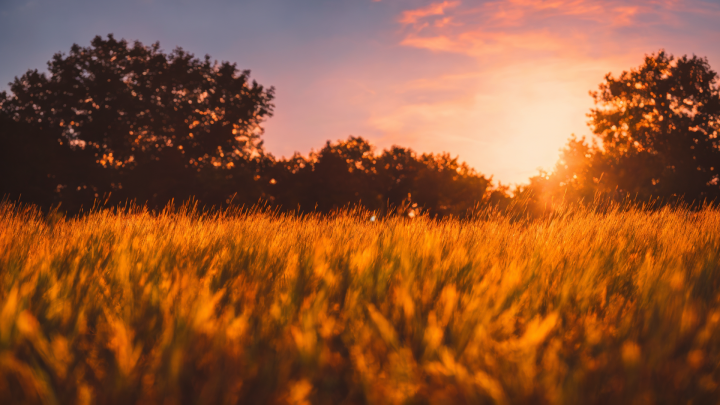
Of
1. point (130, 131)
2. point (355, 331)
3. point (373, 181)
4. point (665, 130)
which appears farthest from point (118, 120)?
point (665, 130)

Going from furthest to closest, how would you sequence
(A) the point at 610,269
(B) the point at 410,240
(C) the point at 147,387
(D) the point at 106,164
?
(D) the point at 106,164, (B) the point at 410,240, (A) the point at 610,269, (C) the point at 147,387

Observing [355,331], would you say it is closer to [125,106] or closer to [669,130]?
[125,106]

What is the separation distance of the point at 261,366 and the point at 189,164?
91.7 ft

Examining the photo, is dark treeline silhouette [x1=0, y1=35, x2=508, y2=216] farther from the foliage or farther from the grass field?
the grass field

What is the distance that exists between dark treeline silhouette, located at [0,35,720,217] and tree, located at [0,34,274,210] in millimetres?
70

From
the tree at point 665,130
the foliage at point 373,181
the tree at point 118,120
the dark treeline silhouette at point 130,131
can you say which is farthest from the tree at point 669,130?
the tree at point 118,120

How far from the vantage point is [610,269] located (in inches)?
123

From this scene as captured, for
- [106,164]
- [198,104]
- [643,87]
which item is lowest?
[106,164]

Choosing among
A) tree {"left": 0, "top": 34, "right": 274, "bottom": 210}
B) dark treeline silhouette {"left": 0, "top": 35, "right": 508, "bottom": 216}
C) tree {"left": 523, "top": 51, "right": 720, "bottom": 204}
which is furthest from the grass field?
tree {"left": 523, "top": 51, "right": 720, "bottom": 204}

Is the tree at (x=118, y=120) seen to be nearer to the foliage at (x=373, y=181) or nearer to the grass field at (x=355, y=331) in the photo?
the foliage at (x=373, y=181)

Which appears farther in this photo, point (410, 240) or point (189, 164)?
point (189, 164)

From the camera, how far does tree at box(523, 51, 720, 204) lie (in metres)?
30.2

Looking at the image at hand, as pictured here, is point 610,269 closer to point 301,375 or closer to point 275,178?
point 301,375

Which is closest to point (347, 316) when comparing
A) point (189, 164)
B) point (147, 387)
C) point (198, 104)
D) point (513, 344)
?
point (513, 344)
